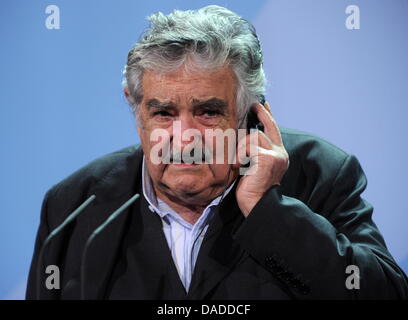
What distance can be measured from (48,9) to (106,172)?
61 cm

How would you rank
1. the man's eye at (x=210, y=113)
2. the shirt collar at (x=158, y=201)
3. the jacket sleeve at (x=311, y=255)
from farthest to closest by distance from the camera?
1. the shirt collar at (x=158, y=201)
2. the man's eye at (x=210, y=113)
3. the jacket sleeve at (x=311, y=255)

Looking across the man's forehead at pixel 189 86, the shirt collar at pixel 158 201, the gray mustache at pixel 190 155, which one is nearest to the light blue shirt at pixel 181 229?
the shirt collar at pixel 158 201

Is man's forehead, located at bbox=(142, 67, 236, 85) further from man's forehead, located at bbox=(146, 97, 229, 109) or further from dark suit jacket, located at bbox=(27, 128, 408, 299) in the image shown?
dark suit jacket, located at bbox=(27, 128, 408, 299)

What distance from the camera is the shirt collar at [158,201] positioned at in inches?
94.2

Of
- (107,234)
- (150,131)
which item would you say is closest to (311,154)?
(150,131)

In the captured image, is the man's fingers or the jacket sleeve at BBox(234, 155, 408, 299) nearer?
the jacket sleeve at BBox(234, 155, 408, 299)

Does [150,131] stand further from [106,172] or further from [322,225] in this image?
[322,225]

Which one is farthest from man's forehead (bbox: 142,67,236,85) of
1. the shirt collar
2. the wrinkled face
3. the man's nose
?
the shirt collar

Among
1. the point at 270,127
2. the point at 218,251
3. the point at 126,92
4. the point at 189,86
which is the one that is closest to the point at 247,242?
the point at 218,251

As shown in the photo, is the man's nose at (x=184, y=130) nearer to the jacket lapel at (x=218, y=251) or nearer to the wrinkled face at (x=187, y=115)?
the wrinkled face at (x=187, y=115)

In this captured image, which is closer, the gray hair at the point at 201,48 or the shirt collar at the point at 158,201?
the gray hair at the point at 201,48

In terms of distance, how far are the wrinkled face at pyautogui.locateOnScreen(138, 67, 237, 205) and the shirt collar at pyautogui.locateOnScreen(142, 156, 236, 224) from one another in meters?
0.07

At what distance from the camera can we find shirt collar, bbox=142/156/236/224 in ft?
7.85

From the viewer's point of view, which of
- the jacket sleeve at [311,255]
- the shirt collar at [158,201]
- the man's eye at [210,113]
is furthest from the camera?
the shirt collar at [158,201]
